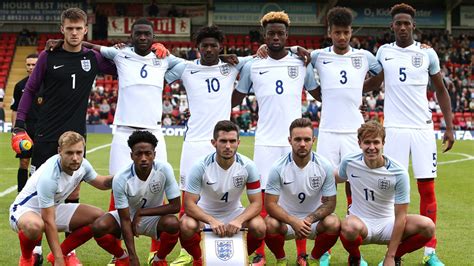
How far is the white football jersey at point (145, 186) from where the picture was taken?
17.8 feet

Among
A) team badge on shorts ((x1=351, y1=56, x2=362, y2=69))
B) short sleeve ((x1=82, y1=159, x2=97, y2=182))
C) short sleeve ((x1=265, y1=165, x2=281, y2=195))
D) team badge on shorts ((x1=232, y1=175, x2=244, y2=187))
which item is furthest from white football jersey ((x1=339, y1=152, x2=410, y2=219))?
short sleeve ((x1=82, y1=159, x2=97, y2=182))

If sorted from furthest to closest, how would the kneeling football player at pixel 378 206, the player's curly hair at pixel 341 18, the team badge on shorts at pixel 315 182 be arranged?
the player's curly hair at pixel 341 18 < the team badge on shorts at pixel 315 182 < the kneeling football player at pixel 378 206

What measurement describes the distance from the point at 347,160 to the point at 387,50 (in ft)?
4.08

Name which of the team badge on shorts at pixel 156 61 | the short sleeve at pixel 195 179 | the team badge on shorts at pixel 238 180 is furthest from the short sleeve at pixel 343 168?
the team badge on shorts at pixel 156 61

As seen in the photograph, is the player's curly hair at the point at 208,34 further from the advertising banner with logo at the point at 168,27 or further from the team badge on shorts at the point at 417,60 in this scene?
the advertising banner with logo at the point at 168,27

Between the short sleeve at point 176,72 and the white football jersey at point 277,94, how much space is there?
0.66 metres

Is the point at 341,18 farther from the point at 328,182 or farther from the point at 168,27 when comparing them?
the point at 168,27

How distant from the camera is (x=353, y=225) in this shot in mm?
5344

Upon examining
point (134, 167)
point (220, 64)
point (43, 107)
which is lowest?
point (134, 167)

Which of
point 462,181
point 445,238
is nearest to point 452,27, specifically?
point 462,181

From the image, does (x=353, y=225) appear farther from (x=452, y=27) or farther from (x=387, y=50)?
(x=452, y=27)

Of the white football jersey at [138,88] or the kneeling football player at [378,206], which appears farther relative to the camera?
the white football jersey at [138,88]

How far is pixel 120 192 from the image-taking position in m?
5.38

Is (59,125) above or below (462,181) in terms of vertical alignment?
above
